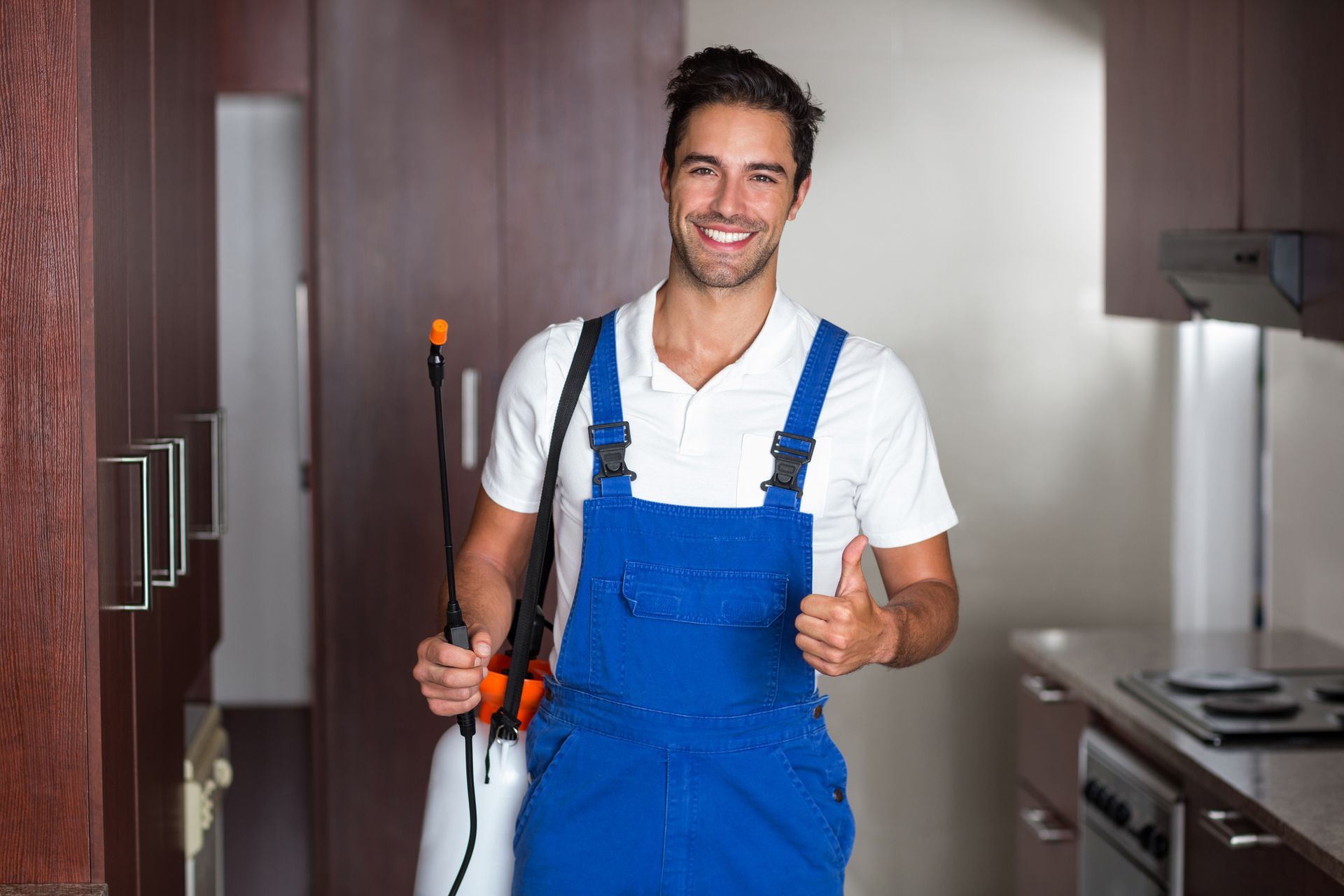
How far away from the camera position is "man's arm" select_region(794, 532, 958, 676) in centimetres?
148

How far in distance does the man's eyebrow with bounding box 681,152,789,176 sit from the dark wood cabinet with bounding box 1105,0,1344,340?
830 mm

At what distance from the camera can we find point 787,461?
1690 millimetres

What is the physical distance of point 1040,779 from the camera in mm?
2863

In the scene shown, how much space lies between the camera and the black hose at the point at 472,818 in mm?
1686

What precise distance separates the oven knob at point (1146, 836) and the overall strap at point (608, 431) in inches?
45.1

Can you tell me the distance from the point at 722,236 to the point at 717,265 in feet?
0.12

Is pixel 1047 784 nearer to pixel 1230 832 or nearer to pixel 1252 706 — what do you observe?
pixel 1252 706

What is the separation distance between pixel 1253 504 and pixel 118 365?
2.78m

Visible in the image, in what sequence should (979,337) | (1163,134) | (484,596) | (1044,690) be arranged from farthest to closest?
(979,337), (1044,690), (1163,134), (484,596)

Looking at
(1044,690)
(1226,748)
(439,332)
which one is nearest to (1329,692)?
(1226,748)

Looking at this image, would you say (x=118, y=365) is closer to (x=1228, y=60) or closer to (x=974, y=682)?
(x=1228, y=60)

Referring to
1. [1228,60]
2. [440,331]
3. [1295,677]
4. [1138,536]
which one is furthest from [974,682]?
[440,331]

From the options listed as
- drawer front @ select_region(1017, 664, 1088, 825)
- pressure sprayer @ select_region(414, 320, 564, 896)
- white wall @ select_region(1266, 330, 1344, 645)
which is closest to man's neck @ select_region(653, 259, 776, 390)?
pressure sprayer @ select_region(414, 320, 564, 896)

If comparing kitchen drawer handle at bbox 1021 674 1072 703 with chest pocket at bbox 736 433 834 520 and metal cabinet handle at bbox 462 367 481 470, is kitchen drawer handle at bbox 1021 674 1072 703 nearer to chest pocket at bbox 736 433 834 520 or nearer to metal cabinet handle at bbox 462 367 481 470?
chest pocket at bbox 736 433 834 520
